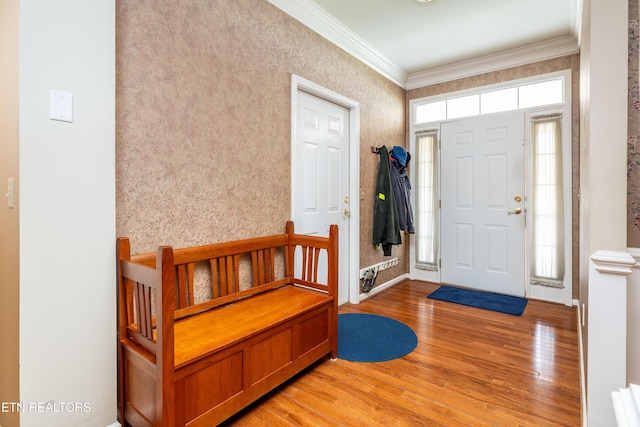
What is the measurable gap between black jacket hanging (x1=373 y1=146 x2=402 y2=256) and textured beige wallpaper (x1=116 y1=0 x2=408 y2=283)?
1.26 m

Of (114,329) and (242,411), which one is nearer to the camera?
(114,329)

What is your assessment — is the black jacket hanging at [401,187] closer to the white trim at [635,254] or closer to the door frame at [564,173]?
the door frame at [564,173]

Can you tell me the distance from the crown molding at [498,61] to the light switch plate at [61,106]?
12.3ft

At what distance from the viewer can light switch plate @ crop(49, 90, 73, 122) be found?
1.30 meters

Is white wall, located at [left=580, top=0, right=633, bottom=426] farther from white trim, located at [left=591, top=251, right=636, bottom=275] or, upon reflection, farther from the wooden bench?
the wooden bench

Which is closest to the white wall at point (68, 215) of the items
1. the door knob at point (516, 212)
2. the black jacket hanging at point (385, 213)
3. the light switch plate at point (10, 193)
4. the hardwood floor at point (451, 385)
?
the light switch plate at point (10, 193)

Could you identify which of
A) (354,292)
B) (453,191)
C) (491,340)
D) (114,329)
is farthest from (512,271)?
(114,329)

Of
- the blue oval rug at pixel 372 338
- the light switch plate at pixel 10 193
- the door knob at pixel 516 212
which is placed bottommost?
the blue oval rug at pixel 372 338

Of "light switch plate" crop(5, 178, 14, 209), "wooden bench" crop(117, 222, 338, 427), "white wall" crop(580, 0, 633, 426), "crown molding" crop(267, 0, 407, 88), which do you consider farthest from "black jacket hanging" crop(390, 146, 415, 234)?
"light switch plate" crop(5, 178, 14, 209)

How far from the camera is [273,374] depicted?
1763 millimetres

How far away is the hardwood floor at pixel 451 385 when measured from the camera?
5.35 ft

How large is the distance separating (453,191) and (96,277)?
143 inches

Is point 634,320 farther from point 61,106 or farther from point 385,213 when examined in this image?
point 61,106

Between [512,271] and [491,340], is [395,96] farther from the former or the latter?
[491,340]
